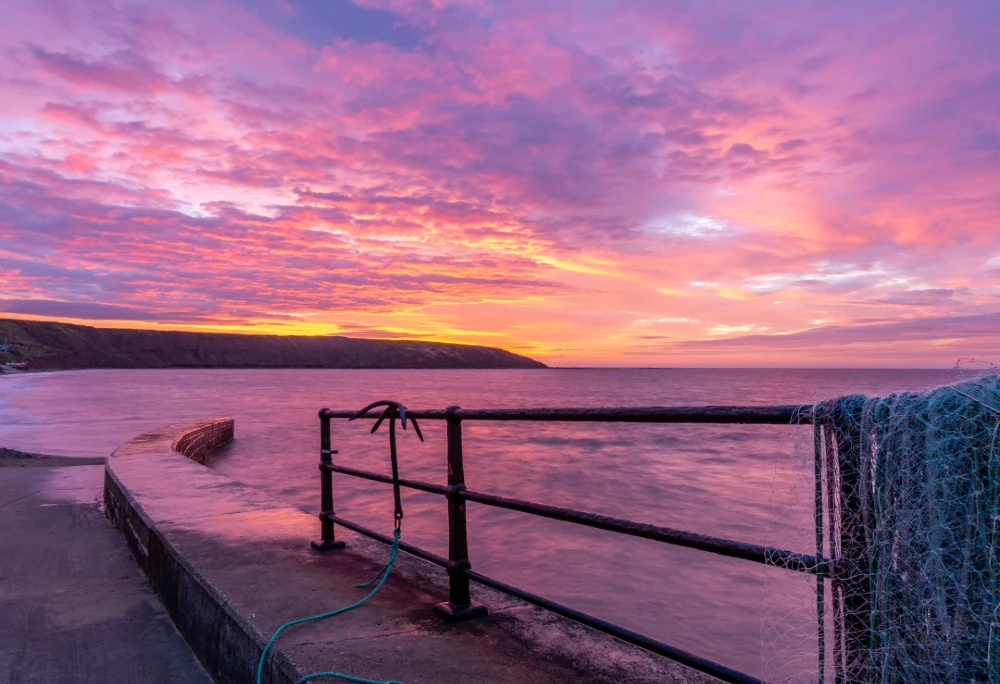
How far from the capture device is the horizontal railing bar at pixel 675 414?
1.76m

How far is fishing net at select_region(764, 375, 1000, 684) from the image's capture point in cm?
142

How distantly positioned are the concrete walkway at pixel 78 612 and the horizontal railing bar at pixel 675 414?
1.99 metres

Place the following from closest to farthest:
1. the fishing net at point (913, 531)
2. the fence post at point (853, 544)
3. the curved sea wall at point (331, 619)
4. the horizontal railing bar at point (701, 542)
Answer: the fishing net at point (913, 531)
the fence post at point (853, 544)
the horizontal railing bar at point (701, 542)
the curved sea wall at point (331, 619)

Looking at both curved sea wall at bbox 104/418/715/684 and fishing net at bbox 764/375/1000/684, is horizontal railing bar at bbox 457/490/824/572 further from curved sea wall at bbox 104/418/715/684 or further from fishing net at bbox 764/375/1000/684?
curved sea wall at bbox 104/418/715/684

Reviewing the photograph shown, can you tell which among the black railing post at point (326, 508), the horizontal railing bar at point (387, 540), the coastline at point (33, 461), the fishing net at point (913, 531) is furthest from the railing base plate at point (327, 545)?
the coastline at point (33, 461)

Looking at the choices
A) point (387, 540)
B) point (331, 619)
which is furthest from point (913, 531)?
point (387, 540)

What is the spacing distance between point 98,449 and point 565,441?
55.3 feet

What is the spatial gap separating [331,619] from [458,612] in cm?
59

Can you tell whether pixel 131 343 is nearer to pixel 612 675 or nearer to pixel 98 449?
pixel 98 449

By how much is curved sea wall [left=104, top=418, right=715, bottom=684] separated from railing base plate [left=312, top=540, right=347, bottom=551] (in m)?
0.05

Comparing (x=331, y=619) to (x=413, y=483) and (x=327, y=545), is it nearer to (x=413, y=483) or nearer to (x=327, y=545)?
(x=413, y=483)

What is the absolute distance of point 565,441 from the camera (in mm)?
26812

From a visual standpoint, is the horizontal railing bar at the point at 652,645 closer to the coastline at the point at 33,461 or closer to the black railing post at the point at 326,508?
the black railing post at the point at 326,508

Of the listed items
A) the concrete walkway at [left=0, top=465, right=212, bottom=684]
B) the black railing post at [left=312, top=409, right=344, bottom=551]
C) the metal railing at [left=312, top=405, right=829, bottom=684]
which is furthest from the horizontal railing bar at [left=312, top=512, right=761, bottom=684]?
the concrete walkway at [left=0, top=465, right=212, bottom=684]
